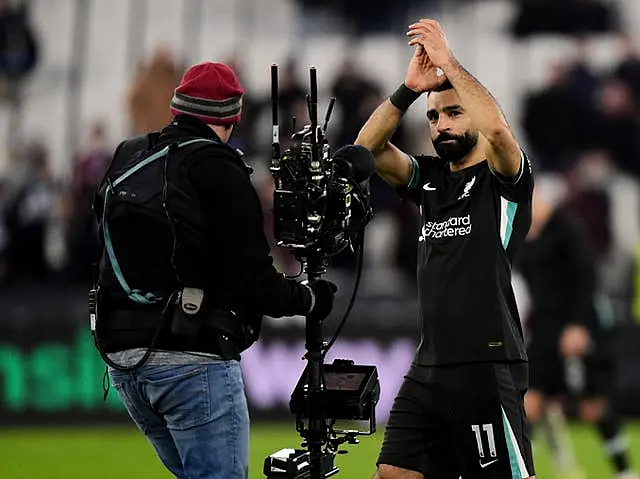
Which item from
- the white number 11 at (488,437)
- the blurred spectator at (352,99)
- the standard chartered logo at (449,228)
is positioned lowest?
the white number 11 at (488,437)

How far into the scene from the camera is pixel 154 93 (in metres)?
14.3

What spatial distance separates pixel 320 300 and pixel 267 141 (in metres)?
9.22

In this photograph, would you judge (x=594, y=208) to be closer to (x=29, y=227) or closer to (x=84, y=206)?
(x=84, y=206)

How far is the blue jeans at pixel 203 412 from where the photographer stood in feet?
17.7

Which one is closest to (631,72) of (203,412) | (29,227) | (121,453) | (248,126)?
(248,126)

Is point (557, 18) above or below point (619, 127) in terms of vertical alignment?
above

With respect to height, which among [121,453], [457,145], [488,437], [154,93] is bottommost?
[121,453]

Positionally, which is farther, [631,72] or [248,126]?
[631,72]

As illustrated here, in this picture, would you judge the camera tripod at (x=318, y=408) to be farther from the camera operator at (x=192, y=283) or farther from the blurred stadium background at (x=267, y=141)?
the blurred stadium background at (x=267, y=141)

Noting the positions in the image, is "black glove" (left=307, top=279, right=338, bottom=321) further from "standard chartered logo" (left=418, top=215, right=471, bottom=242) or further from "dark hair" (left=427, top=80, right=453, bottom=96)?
"dark hair" (left=427, top=80, right=453, bottom=96)

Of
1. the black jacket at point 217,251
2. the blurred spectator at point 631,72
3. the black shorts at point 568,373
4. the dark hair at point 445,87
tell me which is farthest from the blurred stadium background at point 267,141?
the black jacket at point 217,251

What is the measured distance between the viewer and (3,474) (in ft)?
35.1

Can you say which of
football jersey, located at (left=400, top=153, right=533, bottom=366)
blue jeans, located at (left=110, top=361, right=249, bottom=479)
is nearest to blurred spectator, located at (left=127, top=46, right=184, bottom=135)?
football jersey, located at (left=400, top=153, right=533, bottom=366)

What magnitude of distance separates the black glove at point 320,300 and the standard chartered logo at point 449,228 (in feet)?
2.59
